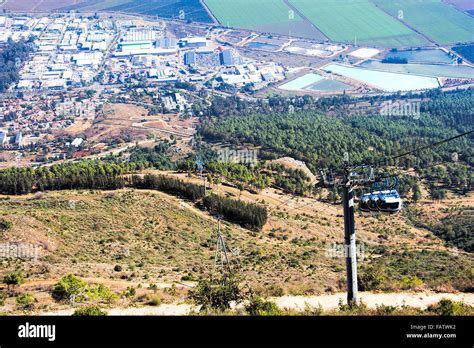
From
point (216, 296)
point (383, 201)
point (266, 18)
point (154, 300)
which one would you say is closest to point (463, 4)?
point (266, 18)

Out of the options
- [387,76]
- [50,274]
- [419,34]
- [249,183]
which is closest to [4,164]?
[249,183]

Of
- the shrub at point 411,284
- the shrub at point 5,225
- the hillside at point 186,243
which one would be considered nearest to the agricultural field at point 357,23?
the hillside at point 186,243

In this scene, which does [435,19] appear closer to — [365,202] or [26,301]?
[365,202]

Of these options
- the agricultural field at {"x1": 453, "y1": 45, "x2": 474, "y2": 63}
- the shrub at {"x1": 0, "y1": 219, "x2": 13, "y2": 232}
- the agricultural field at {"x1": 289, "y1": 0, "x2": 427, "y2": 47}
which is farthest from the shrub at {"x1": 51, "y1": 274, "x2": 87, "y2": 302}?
the agricultural field at {"x1": 289, "y1": 0, "x2": 427, "y2": 47}

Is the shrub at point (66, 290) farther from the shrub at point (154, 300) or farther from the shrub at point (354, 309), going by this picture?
the shrub at point (354, 309)

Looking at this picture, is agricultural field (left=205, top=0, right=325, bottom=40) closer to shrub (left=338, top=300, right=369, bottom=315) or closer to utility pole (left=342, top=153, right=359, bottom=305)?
utility pole (left=342, top=153, right=359, bottom=305)
